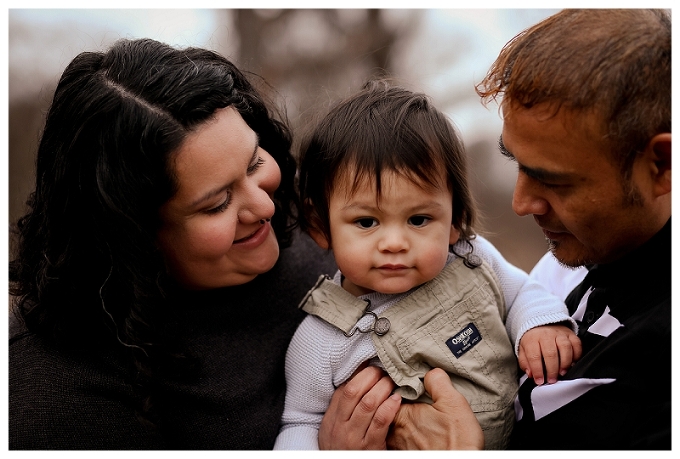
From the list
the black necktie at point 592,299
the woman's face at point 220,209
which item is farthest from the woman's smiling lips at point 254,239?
the black necktie at point 592,299

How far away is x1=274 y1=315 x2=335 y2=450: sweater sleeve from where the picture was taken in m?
2.28

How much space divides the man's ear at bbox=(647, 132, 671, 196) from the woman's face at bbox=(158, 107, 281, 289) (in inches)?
47.3

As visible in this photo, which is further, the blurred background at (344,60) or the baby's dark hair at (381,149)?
the blurred background at (344,60)

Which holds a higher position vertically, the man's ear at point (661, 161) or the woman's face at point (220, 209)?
the man's ear at point (661, 161)

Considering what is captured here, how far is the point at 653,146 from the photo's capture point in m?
1.83

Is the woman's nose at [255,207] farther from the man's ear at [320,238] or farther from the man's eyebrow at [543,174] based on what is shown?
the man's eyebrow at [543,174]

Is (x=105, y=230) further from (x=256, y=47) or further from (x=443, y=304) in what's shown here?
(x=256, y=47)

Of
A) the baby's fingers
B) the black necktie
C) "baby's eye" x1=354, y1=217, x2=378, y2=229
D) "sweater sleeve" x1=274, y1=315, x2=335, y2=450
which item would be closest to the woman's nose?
"baby's eye" x1=354, y1=217, x2=378, y2=229

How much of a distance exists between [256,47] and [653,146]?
3.67 meters

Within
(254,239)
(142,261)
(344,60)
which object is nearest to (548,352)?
(254,239)

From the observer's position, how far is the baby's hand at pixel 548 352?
6.80 ft

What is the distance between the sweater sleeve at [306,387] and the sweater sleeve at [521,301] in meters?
0.65

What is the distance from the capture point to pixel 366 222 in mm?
2230

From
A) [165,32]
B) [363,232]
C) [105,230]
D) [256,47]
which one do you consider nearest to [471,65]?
[256,47]
